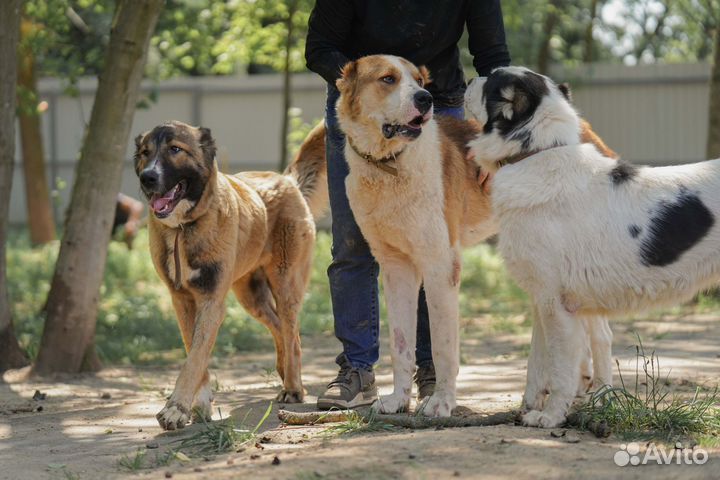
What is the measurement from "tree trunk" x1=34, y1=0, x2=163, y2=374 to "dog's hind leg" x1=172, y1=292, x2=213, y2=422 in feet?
6.81

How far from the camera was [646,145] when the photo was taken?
57.2 ft

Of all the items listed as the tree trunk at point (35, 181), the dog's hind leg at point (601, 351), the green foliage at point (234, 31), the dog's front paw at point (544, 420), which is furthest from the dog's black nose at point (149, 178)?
the tree trunk at point (35, 181)

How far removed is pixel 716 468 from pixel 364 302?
2324mm

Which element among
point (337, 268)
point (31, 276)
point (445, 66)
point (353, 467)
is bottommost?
point (31, 276)

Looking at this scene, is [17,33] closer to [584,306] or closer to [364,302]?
[364,302]

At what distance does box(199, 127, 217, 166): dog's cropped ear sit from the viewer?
5250mm

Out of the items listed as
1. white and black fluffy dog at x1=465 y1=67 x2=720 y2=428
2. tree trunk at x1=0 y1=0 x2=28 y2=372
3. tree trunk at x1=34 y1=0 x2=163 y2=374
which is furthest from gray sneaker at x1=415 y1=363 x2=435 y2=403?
tree trunk at x1=0 y1=0 x2=28 y2=372

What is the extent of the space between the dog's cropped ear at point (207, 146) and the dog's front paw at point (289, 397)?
143cm

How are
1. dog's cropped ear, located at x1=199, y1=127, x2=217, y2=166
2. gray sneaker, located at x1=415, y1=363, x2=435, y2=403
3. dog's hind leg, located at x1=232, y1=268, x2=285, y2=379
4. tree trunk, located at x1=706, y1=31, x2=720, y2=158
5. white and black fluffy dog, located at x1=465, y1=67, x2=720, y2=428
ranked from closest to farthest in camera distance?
white and black fluffy dog, located at x1=465, y1=67, x2=720, y2=428
dog's cropped ear, located at x1=199, y1=127, x2=217, y2=166
gray sneaker, located at x1=415, y1=363, x2=435, y2=403
dog's hind leg, located at x1=232, y1=268, x2=285, y2=379
tree trunk, located at x1=706, y1=31, x2=720, y2=158

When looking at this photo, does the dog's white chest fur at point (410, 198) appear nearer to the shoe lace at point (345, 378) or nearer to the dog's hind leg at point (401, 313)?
the dog's hind leg at point (401, 313)

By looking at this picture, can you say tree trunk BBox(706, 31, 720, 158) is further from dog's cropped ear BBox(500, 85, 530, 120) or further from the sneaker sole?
dog's cropped ear BBox(500, 85, 530, 120)

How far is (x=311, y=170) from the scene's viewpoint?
631 cm

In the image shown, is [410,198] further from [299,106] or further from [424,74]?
[299,106]

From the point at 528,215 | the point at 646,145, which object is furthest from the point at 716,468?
the point at 646,145
